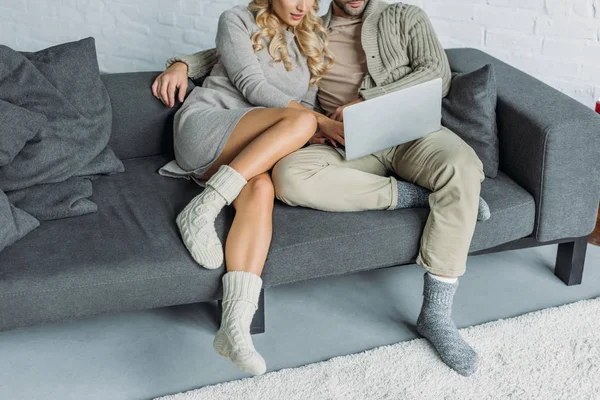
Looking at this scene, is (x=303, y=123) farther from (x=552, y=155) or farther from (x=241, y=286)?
(x=552, y=155)

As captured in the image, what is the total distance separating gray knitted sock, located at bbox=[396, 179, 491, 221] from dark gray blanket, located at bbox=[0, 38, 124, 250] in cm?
86

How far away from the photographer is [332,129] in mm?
2215

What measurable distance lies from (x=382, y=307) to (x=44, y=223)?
1.01m

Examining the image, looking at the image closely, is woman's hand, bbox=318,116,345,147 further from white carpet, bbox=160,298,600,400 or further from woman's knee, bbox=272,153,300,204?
white carpet, bbox=160,298,600,400

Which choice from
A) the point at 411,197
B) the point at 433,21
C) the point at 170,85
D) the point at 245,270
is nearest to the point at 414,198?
the point at 411,197

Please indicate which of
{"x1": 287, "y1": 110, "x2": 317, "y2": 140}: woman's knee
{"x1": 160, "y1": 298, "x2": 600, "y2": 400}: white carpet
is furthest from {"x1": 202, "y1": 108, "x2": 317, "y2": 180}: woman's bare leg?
{"x1": 160, "y1": 298, "x2": 600, "y2": 400}: white carpet

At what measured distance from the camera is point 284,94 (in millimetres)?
2277

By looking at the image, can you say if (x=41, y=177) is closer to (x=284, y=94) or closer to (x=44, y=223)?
(x=44, y=223)

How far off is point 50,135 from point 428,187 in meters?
1.09

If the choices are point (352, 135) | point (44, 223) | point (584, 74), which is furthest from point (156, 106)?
point (584, 74)

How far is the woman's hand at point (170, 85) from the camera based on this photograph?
240cm

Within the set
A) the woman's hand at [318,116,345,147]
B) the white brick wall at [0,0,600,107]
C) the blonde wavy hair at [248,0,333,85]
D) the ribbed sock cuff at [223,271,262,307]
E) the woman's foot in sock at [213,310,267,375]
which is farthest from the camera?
the white brick wall at [0,0,600,107]

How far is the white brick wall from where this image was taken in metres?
2.89

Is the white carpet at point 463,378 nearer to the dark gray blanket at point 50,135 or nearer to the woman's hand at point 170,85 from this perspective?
the dark gray blanket at point 50,135
